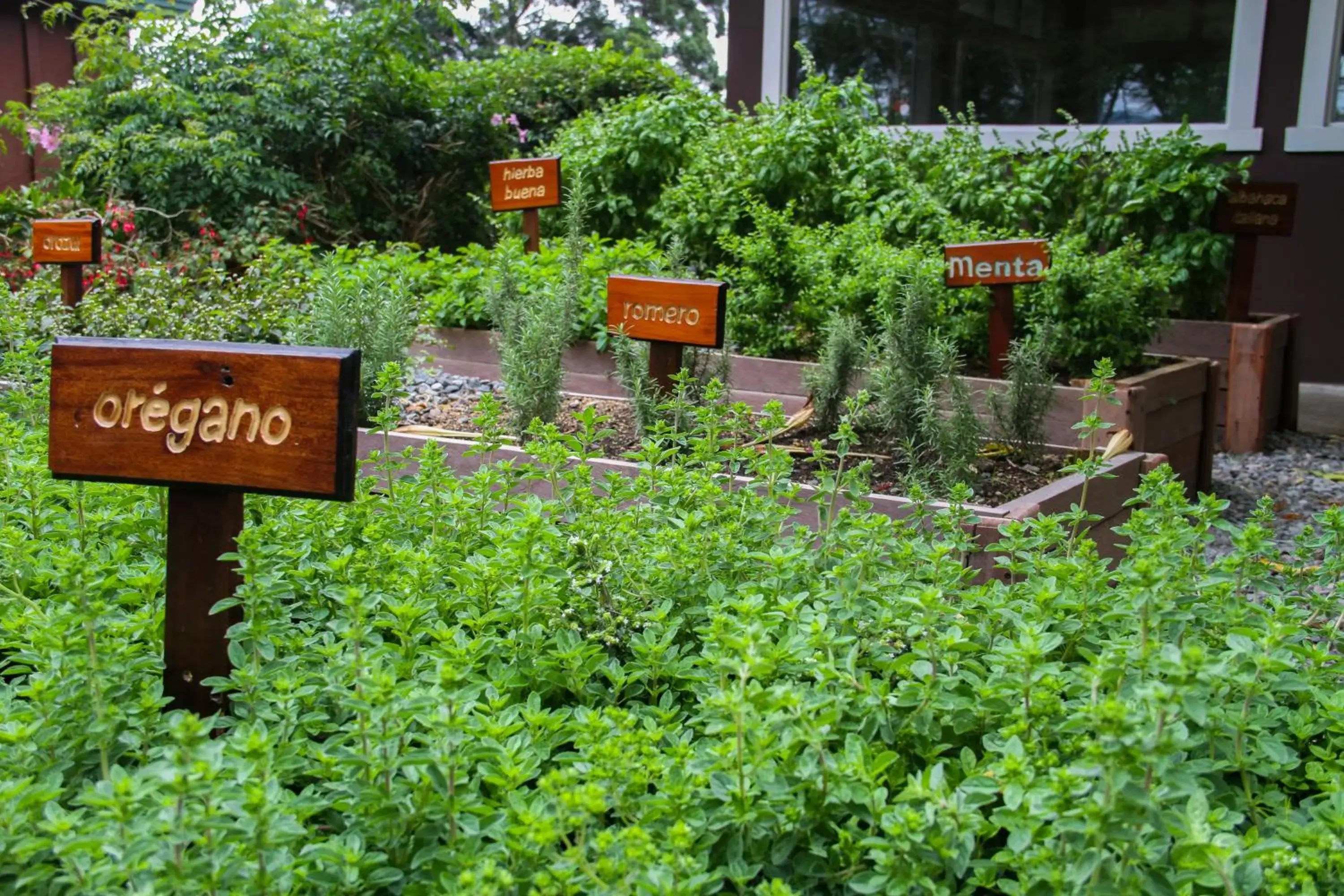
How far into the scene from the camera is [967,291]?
5.27m

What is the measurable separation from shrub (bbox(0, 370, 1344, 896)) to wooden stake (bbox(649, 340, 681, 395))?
144cm

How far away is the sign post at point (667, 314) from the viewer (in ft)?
12.1

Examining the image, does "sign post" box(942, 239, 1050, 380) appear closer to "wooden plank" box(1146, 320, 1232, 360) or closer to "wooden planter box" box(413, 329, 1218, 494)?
"wooden planter box" box(413, 329, 1218, 494)

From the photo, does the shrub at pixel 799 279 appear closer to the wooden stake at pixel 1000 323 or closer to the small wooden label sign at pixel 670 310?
the wooden stake at pixel 1000 323

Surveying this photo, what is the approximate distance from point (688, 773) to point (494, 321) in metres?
3.72

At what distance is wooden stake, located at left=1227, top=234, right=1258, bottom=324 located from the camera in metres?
6.88

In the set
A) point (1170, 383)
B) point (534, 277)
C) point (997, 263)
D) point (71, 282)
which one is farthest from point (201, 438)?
point (71, 282)

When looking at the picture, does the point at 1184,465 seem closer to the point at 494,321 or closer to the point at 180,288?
the point at 494,321

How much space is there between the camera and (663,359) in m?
3.93

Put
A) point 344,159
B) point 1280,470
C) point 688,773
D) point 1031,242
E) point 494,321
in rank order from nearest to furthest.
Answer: point 688,773 < point 1031,242 < point 494,321 < point 1280,470 < point 344,159

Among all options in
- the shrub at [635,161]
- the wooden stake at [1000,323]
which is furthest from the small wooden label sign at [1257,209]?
the shrub at [635,161]

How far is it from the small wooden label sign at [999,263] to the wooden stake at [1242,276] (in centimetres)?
284

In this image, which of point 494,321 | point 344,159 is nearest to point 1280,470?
point 494,321

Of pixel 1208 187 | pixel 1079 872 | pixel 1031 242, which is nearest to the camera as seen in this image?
pixel 1079 872
